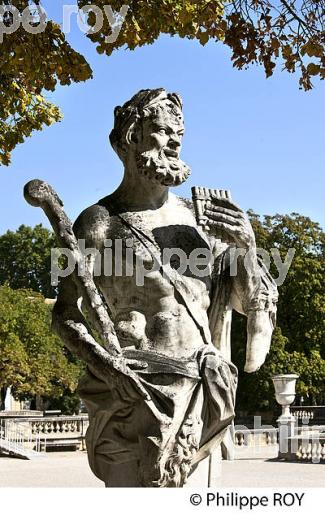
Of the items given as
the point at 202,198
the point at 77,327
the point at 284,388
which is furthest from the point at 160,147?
the point at 284,388

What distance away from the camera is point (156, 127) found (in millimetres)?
4523

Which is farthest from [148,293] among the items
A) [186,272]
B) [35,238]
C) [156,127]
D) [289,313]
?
[35,238]

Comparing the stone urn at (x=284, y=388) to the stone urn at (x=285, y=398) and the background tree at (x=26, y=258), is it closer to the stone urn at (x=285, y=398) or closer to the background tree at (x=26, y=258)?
the stone urn at (x=285, y=398)

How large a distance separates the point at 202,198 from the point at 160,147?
1.16 ft

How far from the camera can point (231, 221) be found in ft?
15.0

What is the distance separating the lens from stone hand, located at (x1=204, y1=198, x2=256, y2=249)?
4543 millimetres

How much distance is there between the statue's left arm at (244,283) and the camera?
14.7 feet

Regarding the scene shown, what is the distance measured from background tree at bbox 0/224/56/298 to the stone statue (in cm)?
5924

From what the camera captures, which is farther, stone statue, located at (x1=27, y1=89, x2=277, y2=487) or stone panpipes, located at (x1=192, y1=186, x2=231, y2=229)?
stone panpipes, located at (x1=192, y1=186, x2=231, y2=229)

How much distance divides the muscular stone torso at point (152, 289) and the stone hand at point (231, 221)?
0.37 feet

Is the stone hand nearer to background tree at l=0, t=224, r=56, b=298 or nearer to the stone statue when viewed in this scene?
the stone statue

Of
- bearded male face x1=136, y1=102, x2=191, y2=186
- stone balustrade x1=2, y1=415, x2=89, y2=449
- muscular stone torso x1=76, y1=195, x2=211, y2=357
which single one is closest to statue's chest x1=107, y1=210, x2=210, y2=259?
muscular stone torso x1=76, y1=195, x2=211, y2=357

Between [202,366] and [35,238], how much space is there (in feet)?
202

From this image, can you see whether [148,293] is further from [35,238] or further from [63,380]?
[35,238]
